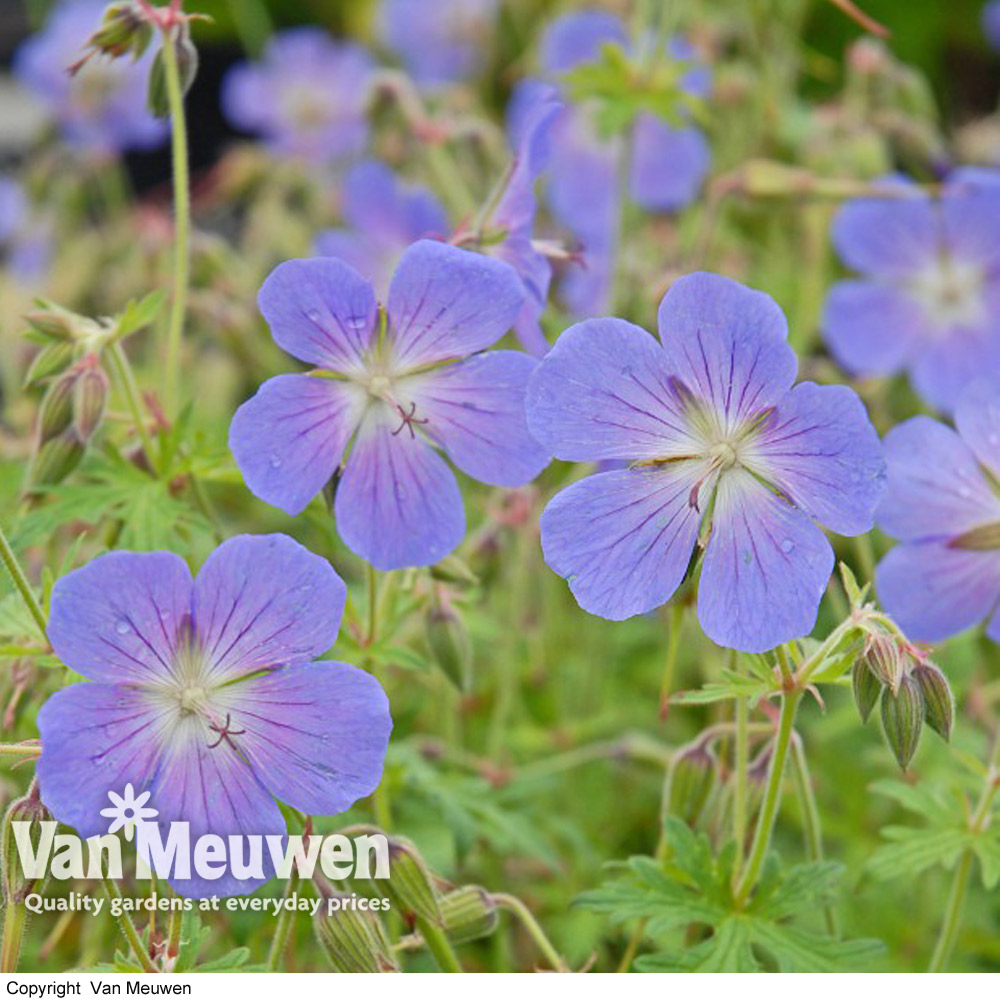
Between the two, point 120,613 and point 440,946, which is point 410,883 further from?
point 120,613

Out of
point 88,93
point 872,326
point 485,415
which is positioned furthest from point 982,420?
point 88,93

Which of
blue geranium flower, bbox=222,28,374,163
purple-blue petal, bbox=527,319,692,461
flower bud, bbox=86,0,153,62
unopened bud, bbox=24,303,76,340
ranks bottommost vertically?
purple-blue petal, bbox=527,319,692,461

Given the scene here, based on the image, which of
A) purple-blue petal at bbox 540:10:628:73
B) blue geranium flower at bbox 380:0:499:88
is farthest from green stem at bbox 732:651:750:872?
blue geranium flower at bbox 380:0:499:88

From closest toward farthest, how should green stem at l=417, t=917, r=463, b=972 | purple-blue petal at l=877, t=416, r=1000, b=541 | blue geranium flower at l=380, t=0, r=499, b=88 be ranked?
green stem at l=417, t=917, r=463, b=972 → purple-blue petal at l=877, t=416, r=1000, b=541 → blue geranium flower at l=380, t=0, r=499, b=88

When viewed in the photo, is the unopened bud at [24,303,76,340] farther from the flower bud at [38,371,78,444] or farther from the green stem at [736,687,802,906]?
the green stem at [736,687,802,906]

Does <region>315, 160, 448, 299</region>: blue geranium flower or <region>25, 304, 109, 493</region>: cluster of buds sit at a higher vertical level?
<region>315, 160, 448, 299</region>: blue geranium flower

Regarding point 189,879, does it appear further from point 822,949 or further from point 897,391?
point 897,391

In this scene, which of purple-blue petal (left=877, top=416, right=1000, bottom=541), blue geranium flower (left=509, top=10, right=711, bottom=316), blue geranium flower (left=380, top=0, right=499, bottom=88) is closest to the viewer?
purple-blue petal (left=877, top=416, right=1000, bottom=541)

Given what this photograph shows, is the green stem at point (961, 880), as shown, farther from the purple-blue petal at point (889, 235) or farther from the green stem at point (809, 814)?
the purple-blue petal at point (889, 235)
